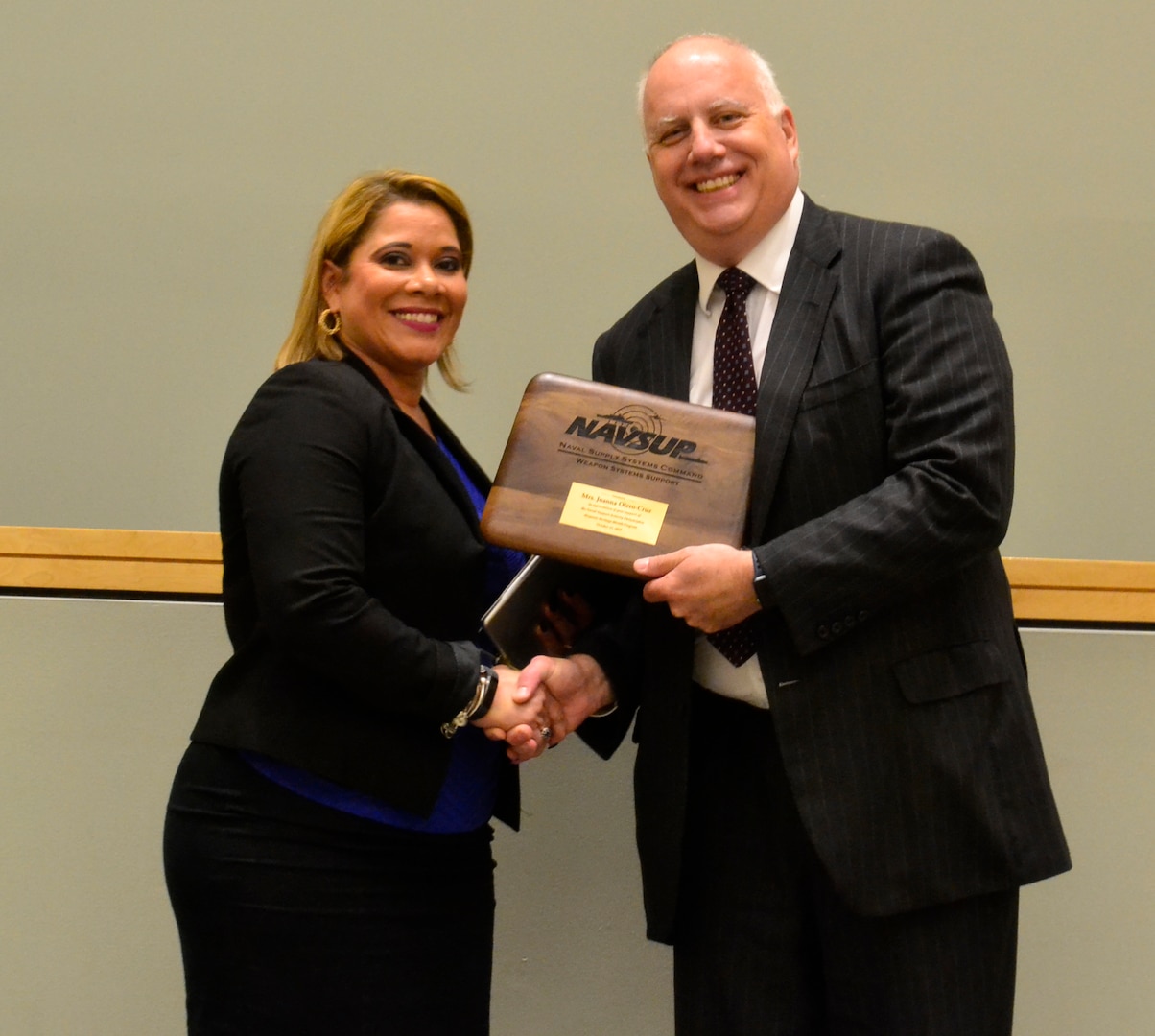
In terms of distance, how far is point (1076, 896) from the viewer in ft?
5.82

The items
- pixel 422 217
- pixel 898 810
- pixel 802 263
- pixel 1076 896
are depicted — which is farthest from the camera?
pixel 1076 896

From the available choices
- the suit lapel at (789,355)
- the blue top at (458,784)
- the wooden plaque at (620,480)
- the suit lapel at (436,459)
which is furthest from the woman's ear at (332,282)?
the suit lapel at (789,355)

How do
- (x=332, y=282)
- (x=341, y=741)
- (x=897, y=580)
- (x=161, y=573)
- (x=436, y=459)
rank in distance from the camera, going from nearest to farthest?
(x=897, y=580)
(x=341, y=741)
(x=436, y=459)
(x=332, y=282)
(x=161, y=573)

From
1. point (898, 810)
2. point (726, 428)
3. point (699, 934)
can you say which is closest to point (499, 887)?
point (699, 934)

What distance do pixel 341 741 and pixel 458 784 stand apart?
0.17 meters

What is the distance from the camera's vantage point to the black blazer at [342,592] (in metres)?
1.21

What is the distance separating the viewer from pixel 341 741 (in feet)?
4.10

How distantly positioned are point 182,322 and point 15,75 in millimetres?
583

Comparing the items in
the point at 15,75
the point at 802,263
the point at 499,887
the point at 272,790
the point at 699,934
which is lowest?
the point at 499,887

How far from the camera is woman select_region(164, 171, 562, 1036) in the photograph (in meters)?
1.22

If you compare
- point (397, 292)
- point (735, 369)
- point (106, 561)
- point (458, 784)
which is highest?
point (397, 292)

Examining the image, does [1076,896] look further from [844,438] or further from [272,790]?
[272,790]

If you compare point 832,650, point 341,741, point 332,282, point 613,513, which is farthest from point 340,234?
point 832,650

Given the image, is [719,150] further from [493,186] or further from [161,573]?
[161,573]
